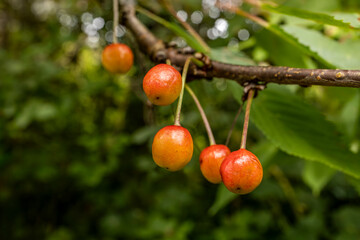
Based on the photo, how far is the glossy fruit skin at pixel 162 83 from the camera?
1.91ft

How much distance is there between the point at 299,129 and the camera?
2.76ft

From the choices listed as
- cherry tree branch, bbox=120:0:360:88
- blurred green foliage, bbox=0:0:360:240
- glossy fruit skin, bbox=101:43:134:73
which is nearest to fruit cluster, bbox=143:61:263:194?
cherry tree branch, bbox=120:0:360:88

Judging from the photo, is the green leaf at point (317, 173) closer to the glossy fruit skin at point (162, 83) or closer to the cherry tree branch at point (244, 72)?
the cherry tree branch at point (244, 72)

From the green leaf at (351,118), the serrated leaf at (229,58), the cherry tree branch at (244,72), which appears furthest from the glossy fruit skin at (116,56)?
the green leaf at (351,118)

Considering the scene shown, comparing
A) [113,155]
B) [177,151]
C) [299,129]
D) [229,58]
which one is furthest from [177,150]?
[113,155]

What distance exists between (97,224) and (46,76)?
2.03 metres

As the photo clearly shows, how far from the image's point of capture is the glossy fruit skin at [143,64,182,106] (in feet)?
1.91

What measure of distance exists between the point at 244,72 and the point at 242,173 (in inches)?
9.8

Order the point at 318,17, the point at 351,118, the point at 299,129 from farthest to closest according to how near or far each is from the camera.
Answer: the point at 351,118 → the point at 299,129 → the point at 318,17

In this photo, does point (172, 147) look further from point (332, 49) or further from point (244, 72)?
point (332, 49)

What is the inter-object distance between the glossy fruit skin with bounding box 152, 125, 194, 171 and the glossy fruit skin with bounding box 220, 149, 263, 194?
9 cm

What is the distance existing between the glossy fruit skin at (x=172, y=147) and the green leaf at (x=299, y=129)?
305mm

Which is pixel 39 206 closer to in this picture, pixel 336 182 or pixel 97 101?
pixel 97 101

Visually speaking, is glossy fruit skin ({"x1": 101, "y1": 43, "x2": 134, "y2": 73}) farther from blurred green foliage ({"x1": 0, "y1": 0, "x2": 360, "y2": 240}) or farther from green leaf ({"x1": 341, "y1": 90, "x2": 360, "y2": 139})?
green leaf ({"x1": 341, "y1": 90, "x2": 360, "y2": 139})
